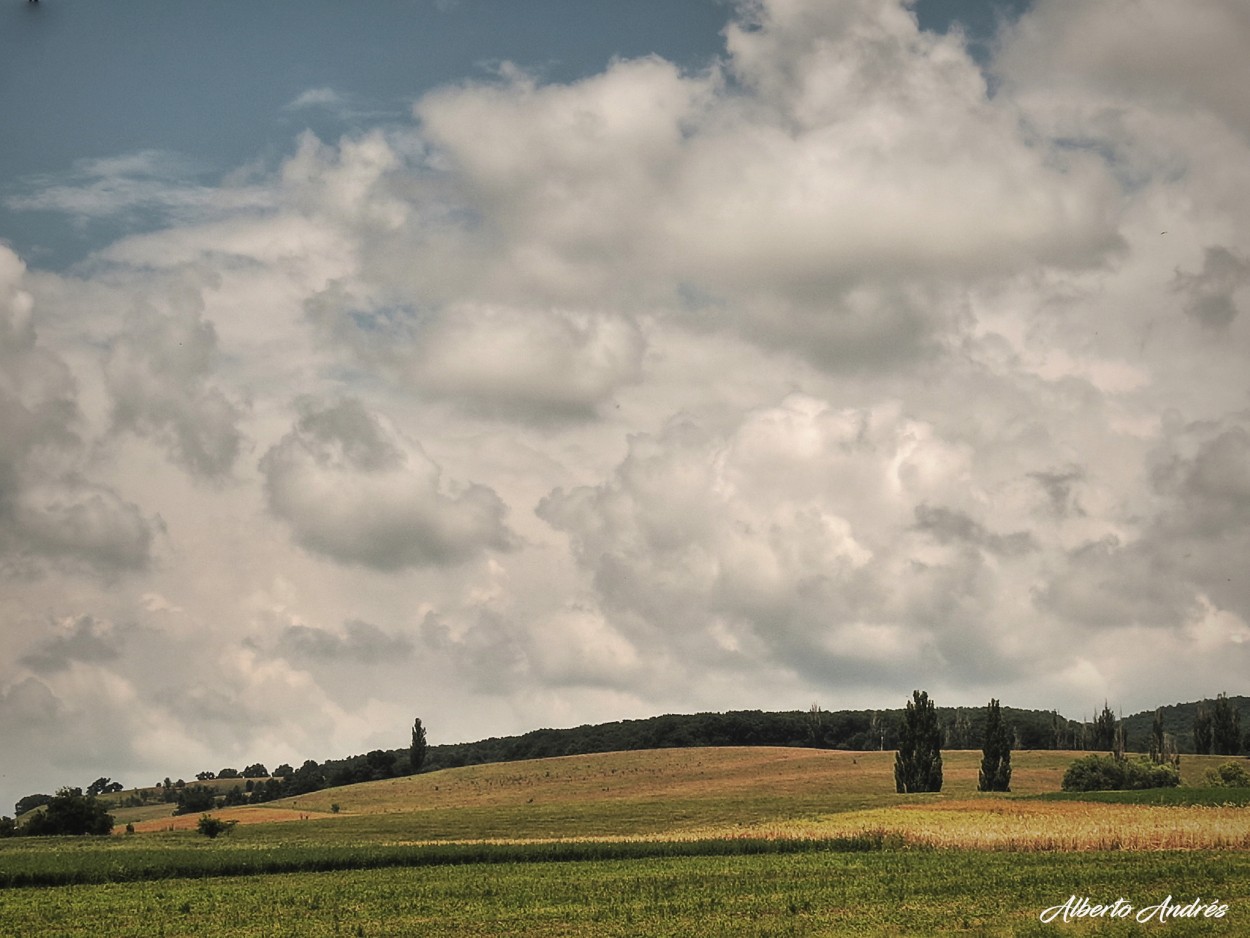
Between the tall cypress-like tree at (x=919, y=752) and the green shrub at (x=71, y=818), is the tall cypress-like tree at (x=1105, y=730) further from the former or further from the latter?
the green shrub at (x=71, y=818)

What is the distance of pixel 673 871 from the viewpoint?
51000mm

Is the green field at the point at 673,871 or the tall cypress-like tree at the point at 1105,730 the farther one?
the tall cypress-like tree at the point at 1105,730

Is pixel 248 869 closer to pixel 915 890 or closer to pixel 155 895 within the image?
pixel 155 895

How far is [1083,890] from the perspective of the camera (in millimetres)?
38781

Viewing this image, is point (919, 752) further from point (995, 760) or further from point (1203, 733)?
point (1203, 733)

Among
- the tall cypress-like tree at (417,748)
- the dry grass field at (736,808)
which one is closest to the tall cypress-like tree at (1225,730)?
the dry grass field at (736,808)

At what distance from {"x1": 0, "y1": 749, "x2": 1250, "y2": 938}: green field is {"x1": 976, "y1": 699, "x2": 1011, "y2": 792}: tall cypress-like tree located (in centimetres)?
1625

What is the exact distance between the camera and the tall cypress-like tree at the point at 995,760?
12375 cm

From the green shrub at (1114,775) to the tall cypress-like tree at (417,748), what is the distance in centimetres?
10648

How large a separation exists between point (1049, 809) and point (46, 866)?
61.8 meters

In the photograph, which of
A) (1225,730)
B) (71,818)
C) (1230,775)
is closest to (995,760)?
(1230,775)

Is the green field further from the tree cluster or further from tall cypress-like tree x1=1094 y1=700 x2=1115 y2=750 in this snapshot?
tall cypress-like tree x1=1094 y1=700 x2=1115 y2=750

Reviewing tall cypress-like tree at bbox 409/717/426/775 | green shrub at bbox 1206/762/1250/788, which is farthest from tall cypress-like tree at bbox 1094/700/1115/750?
tall cypress-like tree at bbox 409/717/426/775

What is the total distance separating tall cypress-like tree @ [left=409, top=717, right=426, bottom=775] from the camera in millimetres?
195262
